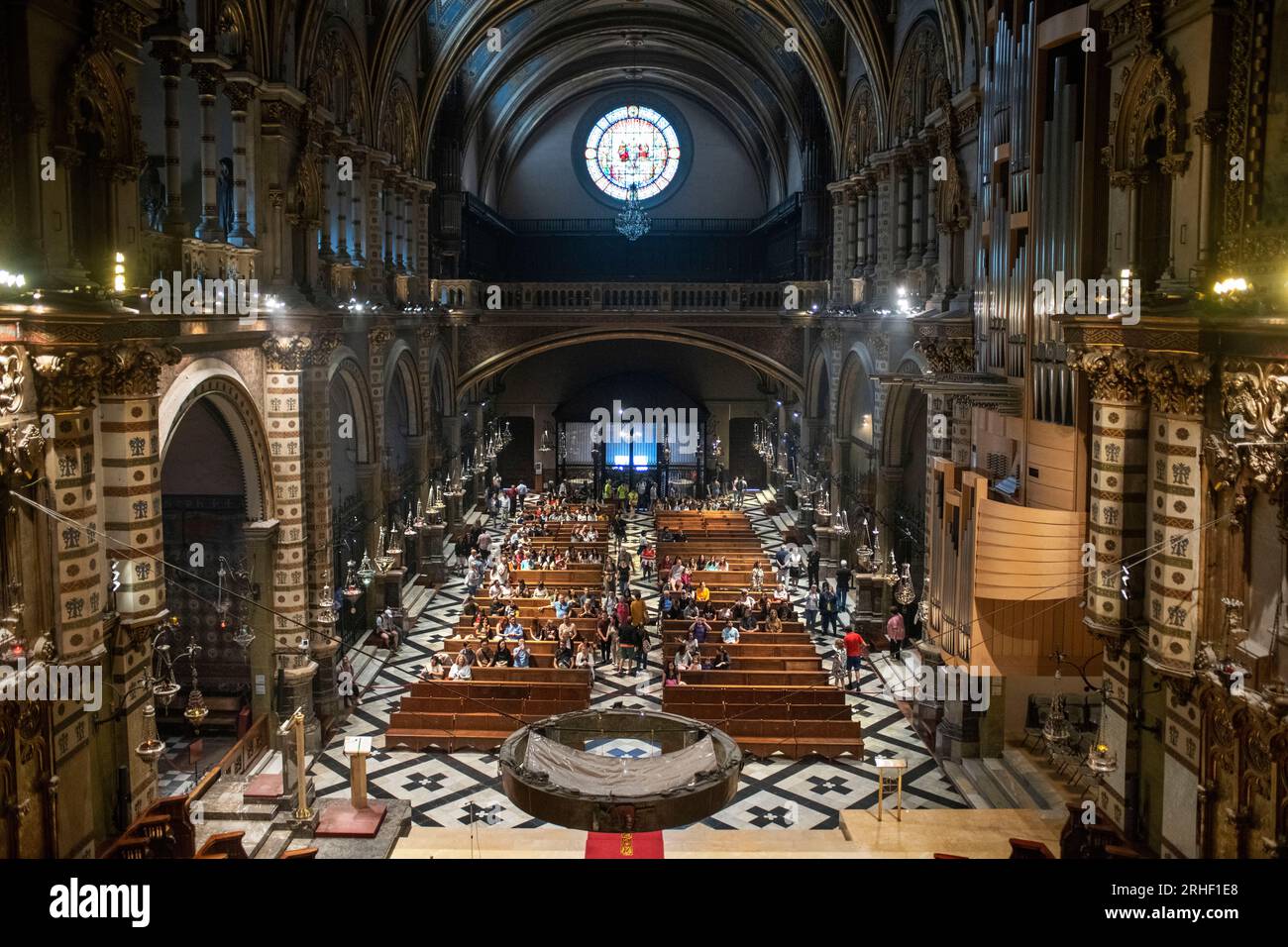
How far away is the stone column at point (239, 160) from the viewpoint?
18.4m

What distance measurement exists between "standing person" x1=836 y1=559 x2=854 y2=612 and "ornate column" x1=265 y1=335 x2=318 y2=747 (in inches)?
548

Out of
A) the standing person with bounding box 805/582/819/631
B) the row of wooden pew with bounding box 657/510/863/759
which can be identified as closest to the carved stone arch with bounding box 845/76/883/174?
the standing person with bounding box 805/582/819/631

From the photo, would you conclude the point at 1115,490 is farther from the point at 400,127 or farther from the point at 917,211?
the point at 400,127

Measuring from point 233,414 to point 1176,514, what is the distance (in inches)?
564

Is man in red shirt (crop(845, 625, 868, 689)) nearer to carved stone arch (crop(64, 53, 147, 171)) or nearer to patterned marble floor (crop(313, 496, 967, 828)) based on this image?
patterned marble floor (crop(313, 496, 967, 828))

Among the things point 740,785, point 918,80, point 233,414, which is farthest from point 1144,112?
point 233,414

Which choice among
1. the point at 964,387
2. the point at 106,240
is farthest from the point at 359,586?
the point at 964,387

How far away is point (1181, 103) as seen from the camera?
444 inches

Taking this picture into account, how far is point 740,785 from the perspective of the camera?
1886cm

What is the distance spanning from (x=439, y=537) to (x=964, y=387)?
802 inches

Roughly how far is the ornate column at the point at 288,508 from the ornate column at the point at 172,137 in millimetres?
3786

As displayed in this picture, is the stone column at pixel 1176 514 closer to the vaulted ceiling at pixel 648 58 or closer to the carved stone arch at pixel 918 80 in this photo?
the vaulted ceiling at pixel 648 58

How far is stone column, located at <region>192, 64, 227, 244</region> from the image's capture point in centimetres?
1727

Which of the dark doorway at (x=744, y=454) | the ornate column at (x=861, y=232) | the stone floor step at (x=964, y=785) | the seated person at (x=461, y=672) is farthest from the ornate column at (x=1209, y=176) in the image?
the dark doorway at (x=744, y=454)
